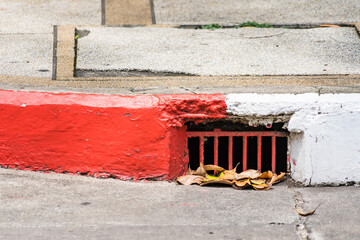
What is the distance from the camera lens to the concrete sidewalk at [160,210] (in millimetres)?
3090

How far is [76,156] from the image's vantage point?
3.82 meters

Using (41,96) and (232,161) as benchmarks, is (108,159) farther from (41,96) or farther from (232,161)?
(232,161)

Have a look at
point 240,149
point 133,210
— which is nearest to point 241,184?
point 240,149

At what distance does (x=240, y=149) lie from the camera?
13.9ft

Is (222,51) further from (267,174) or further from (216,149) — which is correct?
(267,174)

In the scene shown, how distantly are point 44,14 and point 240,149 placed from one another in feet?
10.6

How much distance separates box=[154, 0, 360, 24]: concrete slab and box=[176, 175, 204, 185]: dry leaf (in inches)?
110

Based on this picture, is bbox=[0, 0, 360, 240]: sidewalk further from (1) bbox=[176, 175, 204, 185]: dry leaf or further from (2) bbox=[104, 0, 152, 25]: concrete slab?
(2) bbox=[104, 0, 152, 25]: concrete slab

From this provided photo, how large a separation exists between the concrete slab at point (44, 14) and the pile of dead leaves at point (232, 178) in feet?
9.05

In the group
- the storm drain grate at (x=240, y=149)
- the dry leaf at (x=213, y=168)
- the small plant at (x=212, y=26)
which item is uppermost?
the small plant at (x=212, y=26)

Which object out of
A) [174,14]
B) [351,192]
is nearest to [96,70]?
[174,14]

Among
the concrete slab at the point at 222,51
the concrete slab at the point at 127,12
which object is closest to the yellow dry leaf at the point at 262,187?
the concrete slab at the point at 222,51

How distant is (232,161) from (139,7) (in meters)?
3.14

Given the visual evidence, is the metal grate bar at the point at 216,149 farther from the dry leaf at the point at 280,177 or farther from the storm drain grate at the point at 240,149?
the dry leaf at the point at 280,177
